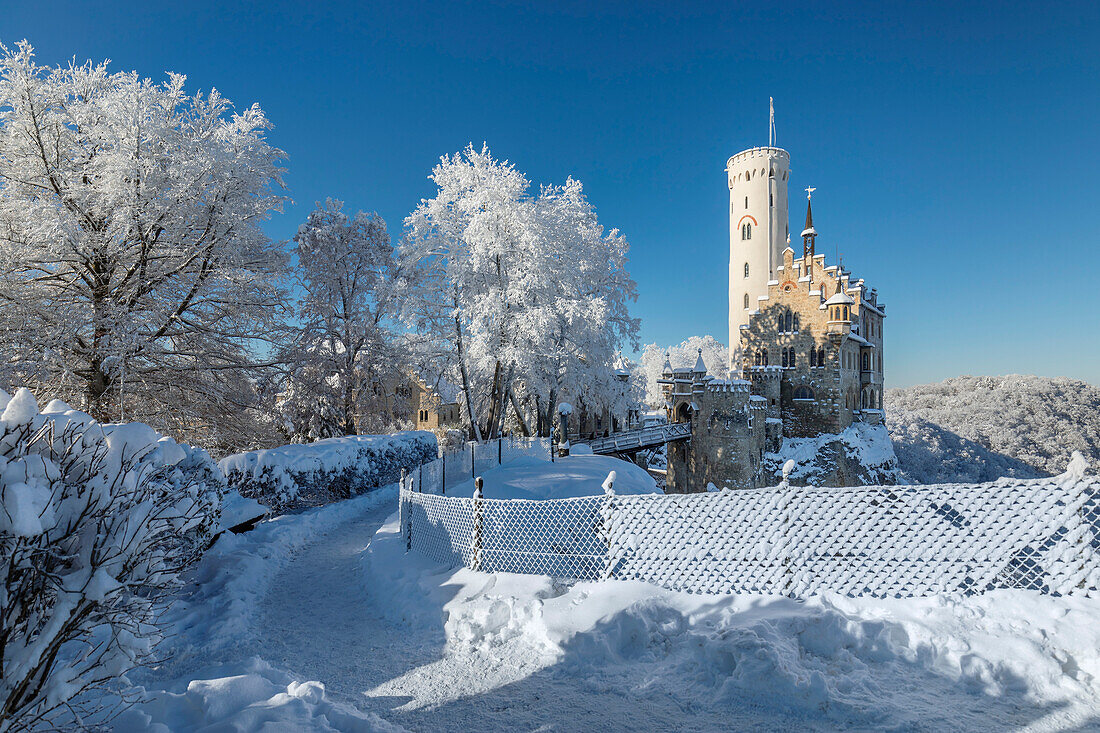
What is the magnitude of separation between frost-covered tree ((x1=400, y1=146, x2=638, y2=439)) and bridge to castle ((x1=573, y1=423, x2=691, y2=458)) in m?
4.19

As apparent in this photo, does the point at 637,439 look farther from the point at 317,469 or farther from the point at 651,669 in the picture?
the point at 651,669

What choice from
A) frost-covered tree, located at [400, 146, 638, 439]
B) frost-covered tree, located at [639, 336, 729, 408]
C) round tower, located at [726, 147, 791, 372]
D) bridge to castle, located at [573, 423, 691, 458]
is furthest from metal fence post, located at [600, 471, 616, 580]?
frost-covered tree, located at [639, 336, 729, 408]

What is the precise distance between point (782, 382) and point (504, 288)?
70.0 ft

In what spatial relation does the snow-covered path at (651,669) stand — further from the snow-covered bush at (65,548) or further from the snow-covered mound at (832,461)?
the snow-covered mound at (832,461)

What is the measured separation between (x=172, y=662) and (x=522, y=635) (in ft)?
11.6

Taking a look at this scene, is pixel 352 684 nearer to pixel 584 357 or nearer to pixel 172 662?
pixel 172 662

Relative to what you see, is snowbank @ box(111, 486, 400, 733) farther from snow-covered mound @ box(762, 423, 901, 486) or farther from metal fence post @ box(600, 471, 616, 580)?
snow-covered mound @ box(762, 423, 901, 486)

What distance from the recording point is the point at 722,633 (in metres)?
4.40

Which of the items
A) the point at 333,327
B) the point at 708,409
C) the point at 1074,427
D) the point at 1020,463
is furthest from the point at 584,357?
the point at 1074,427

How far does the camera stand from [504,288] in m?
19.8

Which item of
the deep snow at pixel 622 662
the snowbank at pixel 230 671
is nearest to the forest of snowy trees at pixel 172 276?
the snowbank at pixel 230 671

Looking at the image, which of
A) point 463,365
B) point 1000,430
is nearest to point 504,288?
point 463,365

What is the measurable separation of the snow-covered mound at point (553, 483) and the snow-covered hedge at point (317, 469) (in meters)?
4.00

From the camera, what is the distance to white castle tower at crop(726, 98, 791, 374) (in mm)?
38406
